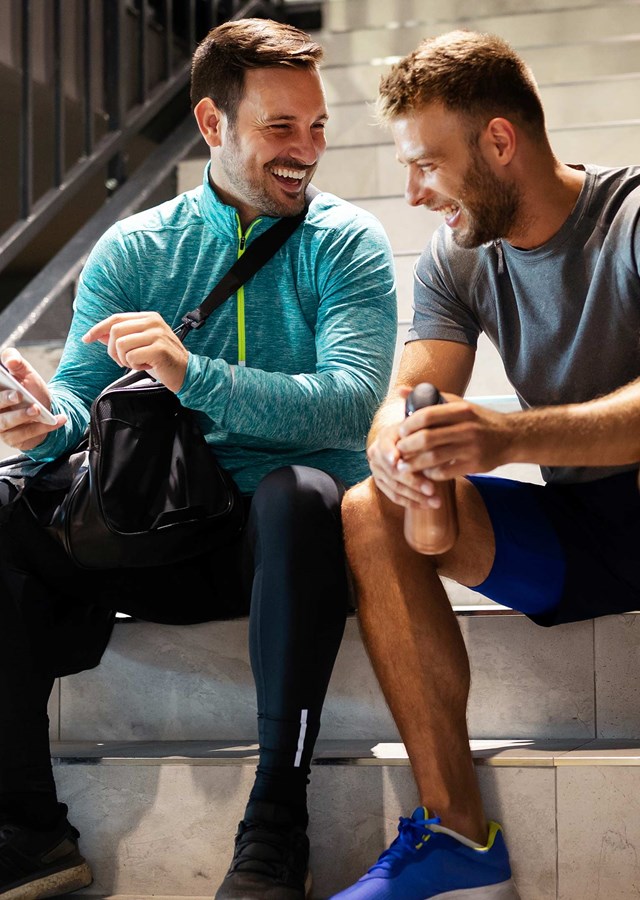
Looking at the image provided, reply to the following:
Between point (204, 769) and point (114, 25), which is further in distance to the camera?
point (114, 25)

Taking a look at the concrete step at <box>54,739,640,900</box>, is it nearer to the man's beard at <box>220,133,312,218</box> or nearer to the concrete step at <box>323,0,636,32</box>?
the man's beard at <box>220,133,312,218</box>

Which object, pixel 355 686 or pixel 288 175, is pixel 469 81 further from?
pixel 355 686

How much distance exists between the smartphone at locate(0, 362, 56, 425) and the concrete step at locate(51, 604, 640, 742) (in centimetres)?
38

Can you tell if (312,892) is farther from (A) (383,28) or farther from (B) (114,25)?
(A) (383,28)

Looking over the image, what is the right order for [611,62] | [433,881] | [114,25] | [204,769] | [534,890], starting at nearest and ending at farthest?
[433,881], [534,890], [204,769], [114,25], [611,62]

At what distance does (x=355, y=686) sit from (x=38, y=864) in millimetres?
518

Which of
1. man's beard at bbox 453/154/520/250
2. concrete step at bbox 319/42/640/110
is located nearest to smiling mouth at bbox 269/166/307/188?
man's beard at bbox 453/154/520/250

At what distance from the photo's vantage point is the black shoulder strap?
1720 mm

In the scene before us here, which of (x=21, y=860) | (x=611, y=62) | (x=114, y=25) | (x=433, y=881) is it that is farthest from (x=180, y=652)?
(x=611, y=62)

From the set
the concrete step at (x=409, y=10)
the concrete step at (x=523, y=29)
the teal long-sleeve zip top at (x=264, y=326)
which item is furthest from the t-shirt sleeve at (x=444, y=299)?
the concrete step at (x=409, y=10)

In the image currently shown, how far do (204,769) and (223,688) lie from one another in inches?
7.9

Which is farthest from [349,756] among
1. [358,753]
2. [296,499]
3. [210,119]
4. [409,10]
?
[409,10]

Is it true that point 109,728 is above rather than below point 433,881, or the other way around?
below

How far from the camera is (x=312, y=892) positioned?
1.51 metres
